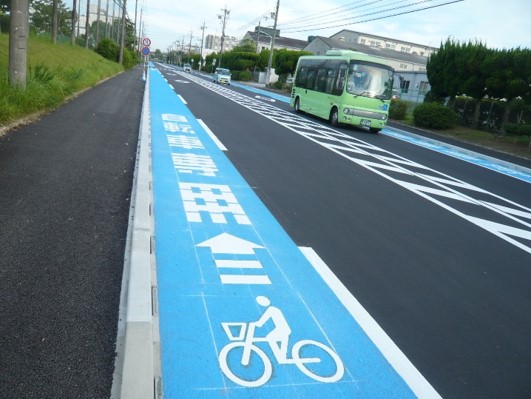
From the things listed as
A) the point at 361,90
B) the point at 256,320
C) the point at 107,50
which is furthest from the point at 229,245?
the point at 107,50

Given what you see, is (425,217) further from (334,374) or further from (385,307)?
(334,374)

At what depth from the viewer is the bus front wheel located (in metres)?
19.1

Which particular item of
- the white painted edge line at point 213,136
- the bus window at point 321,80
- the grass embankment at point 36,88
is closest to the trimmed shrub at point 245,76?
the grass embankment at point 36,88

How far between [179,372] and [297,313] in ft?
4.03

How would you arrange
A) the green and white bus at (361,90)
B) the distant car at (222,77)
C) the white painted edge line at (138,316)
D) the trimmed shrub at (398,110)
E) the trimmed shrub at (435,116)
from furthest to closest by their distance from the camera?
the distant car at (222,77) → the trimmed shrub at (398,110) → the trimmed shrub at (435,116) → the green and white bus at (361,90) → the white painted edge line at (138,316)

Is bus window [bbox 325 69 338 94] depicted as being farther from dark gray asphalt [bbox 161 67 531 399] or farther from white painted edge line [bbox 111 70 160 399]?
white painted edge line [bbox 111 70 160 399]

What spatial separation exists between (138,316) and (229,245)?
1.84m

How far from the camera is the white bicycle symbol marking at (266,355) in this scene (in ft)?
9.78

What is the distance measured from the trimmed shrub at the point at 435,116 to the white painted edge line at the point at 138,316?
21.3 metres

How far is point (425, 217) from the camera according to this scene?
7.27 m

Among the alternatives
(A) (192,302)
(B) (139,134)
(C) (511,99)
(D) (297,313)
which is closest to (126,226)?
(A) (192,302)

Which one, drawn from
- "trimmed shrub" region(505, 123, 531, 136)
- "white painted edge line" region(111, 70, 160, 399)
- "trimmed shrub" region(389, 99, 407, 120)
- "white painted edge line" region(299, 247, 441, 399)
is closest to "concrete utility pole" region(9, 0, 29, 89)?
"white painted edge line" region(111, 70, 160, 399)

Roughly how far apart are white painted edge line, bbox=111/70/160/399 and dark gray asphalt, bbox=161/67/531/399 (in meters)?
1.91

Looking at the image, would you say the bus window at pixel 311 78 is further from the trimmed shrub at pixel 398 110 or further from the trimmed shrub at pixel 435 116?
the trimmed shrub at pixel 398 110
